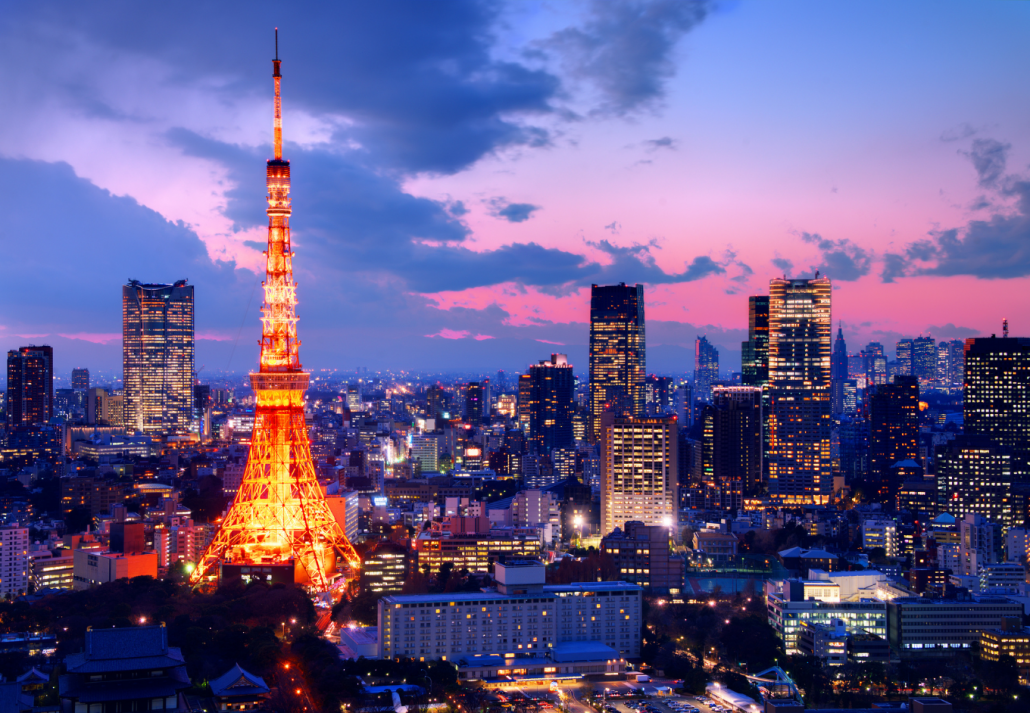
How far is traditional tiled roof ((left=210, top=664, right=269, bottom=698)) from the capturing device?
48.8ft

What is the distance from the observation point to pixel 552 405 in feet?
194

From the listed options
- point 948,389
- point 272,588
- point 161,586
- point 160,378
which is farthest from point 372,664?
point 948,389

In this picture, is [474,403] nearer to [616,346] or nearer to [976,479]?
[616,346]

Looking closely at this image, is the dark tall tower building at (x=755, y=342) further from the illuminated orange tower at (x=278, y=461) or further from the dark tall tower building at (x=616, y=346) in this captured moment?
the illuminated orange tower at (x=278, y=461)

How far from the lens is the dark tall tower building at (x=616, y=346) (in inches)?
2400

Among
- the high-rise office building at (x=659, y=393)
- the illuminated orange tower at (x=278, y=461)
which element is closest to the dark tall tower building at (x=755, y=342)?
the high-rise office building at (x=659, y=393)

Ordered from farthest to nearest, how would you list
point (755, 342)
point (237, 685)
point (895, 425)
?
point (755, 342) < point (895, 425) < point (237, 685)

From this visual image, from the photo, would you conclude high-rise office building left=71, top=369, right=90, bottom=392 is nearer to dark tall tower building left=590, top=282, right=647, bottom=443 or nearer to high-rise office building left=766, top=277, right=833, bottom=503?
dark tall tower building left=590, top=282, right=647, bottom=443

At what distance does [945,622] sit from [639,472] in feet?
47.6

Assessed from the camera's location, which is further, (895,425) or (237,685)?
(895,425)

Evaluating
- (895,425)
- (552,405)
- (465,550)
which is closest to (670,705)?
(465,550)

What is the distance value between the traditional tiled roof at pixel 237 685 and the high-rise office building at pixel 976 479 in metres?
26.2

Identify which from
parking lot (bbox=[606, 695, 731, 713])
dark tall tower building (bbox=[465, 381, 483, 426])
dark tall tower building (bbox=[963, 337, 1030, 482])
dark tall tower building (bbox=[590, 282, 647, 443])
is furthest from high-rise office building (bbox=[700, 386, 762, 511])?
parking lot (bbox=[606, 695, 731, 713])

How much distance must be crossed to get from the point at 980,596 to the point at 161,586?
15.4 meters
